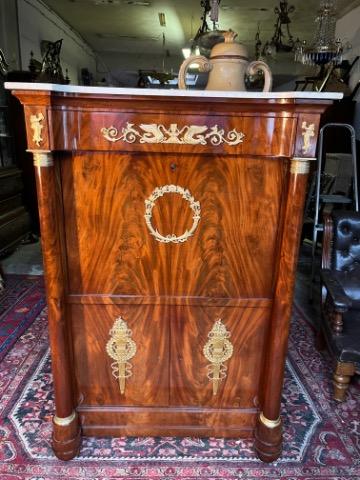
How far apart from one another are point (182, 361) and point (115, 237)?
57 cm

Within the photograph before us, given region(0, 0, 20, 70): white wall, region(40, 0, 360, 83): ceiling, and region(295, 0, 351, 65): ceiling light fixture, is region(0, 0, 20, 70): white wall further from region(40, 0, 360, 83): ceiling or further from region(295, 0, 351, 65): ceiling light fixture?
region(295, 0, 351, 65): ceiling light fixture

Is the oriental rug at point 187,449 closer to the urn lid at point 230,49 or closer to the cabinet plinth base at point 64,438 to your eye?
the cabinet plinth base at point 64,438

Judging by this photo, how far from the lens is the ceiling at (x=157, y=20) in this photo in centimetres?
520

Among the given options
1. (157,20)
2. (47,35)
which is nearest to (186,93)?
(47,35)

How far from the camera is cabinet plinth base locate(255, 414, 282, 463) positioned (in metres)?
1.42

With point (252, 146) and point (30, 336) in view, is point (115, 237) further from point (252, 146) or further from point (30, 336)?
point (30, 336)

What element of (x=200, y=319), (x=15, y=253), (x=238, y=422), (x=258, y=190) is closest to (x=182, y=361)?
(x=200, y=319)

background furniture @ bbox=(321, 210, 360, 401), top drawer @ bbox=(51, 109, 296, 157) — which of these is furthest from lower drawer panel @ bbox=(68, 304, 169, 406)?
background furniture @ bbox=(321, 210, 360, 401)

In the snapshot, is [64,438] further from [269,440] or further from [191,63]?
[191,63]

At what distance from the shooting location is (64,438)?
4.65 ft

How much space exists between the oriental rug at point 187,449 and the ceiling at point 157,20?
205 inches

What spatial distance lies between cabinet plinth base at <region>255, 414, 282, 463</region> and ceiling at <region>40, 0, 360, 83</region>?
5352 mm

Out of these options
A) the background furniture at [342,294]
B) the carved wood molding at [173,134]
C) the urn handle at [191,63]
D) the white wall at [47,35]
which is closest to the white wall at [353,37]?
the background furniture at [342,294]

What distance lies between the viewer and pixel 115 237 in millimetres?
1284
